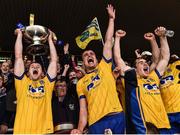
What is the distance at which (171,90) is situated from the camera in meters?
5.33

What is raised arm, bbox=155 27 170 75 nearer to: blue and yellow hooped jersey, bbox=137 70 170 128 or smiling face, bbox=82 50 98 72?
blue and yellow hooped jersey, bbox=137 70 170 128

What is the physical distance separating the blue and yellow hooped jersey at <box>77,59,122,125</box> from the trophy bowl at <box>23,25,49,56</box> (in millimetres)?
817

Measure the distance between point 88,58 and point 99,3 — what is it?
2779 mm

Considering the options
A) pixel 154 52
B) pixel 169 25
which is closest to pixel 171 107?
pixel 154 52

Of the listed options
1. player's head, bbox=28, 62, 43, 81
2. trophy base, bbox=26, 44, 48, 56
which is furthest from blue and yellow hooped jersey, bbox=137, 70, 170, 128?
trophy base, bbox=26, 44, 48, 56

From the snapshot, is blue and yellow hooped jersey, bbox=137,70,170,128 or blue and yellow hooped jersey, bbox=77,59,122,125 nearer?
blue and yellow hooped jersey, bbox=77,59,122,125

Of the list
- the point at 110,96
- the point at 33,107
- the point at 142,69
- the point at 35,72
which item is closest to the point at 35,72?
the point at 35,72

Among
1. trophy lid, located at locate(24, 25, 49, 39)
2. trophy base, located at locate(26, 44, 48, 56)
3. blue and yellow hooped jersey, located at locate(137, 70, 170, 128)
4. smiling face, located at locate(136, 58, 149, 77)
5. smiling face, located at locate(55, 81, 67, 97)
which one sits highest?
trophy lid, located at locate(24, 25, 49, 39)

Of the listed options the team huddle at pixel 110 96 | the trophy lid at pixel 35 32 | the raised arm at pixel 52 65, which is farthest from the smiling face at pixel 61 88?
the trophy lid at pixel 35 32

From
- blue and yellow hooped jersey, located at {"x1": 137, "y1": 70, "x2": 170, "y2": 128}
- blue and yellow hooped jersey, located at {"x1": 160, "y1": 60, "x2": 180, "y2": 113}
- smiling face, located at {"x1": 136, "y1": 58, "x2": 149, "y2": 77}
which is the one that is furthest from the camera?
blue and yellow hooped jersey, located at {"x1": 160, "y1": 60, "x2": 180, "y2": 113}

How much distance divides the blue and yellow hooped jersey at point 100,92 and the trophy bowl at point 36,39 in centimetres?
82

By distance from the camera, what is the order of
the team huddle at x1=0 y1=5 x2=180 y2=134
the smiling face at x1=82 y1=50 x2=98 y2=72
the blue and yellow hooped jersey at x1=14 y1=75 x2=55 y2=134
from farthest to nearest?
the smiling face at x1=82 y1=50 x2=98 y2=72 < the blue and yellow hooped jersey at x1=14 y1=75 x2=55 y2=134 < the team huddle at x1=0 y1=5 x2=180 y2=134

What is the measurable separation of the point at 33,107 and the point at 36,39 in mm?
1035

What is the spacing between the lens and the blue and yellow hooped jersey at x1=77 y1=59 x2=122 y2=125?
180 inches
